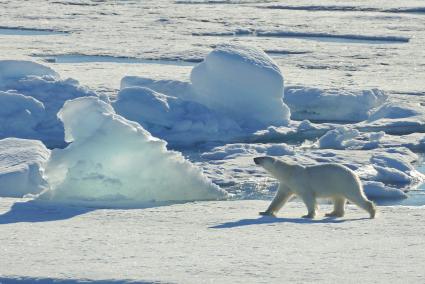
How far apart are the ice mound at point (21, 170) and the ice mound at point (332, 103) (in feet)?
12.6

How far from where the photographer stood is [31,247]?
4672 mm

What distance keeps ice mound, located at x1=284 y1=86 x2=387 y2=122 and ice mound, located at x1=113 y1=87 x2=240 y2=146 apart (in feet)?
4.14

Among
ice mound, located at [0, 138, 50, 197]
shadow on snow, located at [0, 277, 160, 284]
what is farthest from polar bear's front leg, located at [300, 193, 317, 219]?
ice mound, located at [0, 138, 50, 197]

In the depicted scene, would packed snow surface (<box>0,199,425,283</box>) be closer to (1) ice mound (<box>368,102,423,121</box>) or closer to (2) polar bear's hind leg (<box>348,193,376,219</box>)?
(2) polar bear's hind leg (<box>348,193,376,219</box>)

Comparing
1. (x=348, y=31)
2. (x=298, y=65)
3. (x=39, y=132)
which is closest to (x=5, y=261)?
(x=39, y=132)

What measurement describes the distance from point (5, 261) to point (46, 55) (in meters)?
9.90

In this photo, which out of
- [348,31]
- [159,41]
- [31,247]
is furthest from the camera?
[348,31]

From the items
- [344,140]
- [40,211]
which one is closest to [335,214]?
[40,211]

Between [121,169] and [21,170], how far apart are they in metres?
0.79

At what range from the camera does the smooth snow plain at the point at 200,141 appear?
Answer: 4516 mm

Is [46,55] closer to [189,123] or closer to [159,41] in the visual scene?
[159,41]

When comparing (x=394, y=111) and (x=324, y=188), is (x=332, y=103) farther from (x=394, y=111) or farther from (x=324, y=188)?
(x=324, y=188)

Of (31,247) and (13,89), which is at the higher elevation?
(31,247)

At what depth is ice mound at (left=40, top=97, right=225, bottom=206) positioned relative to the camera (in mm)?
6332
